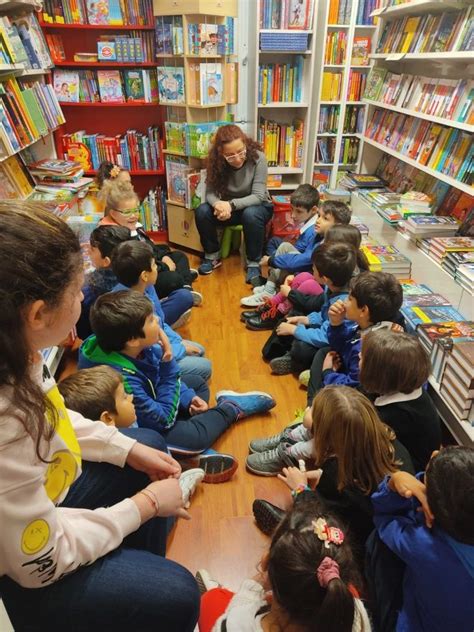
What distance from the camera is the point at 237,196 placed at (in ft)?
11.4

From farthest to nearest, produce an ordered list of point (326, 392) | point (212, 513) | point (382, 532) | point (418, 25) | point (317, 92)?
point (317, 92)
point (418, 25)
point (212, 513)
point (326, 392)
point (382, 532)

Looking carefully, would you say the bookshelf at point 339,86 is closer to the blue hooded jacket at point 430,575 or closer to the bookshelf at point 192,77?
the bookshelf at point 192,77

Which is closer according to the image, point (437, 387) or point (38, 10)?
point (437, 387)

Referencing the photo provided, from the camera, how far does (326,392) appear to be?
4.39 ft

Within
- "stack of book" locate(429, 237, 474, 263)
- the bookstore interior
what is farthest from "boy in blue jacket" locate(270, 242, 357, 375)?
"stack of book" locate(429, 237, 474, 263)

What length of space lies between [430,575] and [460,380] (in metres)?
0.88

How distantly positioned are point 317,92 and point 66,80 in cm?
195

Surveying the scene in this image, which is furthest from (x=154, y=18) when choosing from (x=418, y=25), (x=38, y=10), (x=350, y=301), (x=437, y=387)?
(x=437, y=387)

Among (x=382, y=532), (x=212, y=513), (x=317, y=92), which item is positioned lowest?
(x=212, y=513)

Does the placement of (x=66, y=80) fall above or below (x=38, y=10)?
below

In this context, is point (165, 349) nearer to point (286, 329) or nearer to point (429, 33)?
point (286, 329)

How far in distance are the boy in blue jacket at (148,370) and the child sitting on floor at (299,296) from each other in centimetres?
81

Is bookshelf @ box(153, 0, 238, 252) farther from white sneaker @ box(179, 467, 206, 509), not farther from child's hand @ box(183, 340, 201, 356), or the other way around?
white sneaker @ box(179, 467, 206, 509)

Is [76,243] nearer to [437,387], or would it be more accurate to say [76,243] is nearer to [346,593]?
[346,593]
